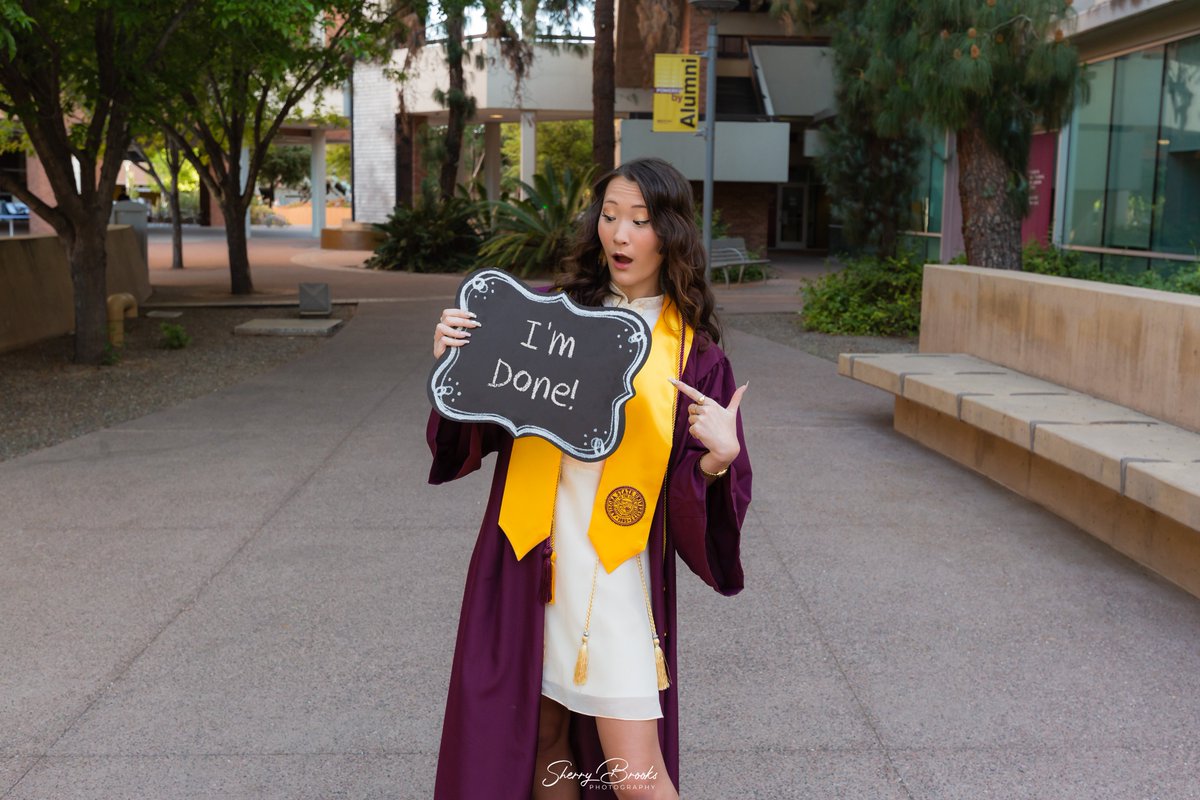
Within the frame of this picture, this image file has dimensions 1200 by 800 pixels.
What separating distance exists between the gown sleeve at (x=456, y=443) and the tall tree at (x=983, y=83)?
372 inches

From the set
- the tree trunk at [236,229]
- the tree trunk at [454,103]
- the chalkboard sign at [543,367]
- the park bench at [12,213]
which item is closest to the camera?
the chalkboard sign at [543,367]

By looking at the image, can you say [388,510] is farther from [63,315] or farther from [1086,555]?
[63,315]

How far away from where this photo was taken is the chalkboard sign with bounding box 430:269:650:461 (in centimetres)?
240

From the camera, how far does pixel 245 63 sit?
1622 cm

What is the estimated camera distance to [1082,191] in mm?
16953

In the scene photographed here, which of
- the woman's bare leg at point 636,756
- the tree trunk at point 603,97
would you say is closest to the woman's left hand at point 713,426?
the woman's bare leg at point 636,756

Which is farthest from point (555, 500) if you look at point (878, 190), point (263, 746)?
point (878, 190)

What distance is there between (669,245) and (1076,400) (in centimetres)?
504

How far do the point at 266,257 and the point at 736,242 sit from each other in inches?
537

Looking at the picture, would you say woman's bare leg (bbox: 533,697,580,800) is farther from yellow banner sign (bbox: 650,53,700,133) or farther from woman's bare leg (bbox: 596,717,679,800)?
yellow banner sign (bbox: 650,53,700,133)

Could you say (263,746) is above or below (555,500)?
below

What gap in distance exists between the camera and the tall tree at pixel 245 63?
411 inches

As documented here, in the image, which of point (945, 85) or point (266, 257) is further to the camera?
point (266, 257)

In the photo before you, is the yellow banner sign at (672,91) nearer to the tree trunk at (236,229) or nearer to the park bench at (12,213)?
the tree trunk at (236,229)
